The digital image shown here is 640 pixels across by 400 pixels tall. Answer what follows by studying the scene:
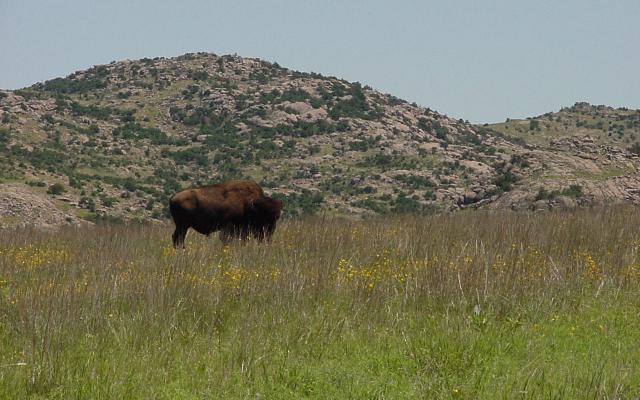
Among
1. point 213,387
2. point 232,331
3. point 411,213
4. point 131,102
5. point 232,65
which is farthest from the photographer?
point 232,65

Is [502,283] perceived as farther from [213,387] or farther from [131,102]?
[131,102]

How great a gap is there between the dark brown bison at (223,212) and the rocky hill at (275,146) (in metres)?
14.5

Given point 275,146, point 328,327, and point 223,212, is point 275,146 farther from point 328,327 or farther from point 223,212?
point 328,327

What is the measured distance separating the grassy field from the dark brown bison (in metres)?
3.45

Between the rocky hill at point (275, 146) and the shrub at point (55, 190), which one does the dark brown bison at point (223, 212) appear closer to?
the rocky hill at point (275, 146)

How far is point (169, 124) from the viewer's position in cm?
8106

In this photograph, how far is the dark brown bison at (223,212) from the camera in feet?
51.1

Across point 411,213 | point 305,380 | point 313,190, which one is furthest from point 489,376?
point 313,190

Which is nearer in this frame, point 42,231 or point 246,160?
point 42,231

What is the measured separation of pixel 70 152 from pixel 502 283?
61224 mm

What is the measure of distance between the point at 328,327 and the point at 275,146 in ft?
217

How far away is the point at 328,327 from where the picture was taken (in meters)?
7.74

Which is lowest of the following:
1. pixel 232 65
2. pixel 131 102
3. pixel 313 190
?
pixel 313 190

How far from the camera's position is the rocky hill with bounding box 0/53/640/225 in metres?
36.8
